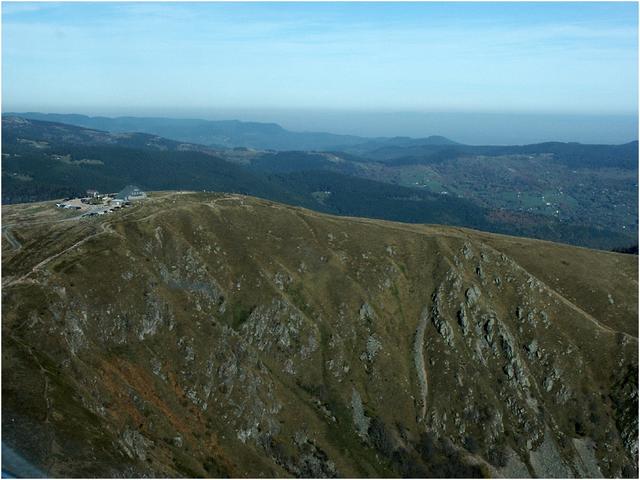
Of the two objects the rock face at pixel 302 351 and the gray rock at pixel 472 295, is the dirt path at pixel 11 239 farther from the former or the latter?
the gray rock at pixel 472 295

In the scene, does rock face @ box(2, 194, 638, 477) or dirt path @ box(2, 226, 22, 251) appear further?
dirt path @ box(2, 226, 22, 251)

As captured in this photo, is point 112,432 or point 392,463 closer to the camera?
point 112,432

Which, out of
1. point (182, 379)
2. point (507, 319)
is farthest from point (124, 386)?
point (507, 319)

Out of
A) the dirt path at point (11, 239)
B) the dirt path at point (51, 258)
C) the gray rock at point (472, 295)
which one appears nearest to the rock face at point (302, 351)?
the gray rock at point (472, 295)

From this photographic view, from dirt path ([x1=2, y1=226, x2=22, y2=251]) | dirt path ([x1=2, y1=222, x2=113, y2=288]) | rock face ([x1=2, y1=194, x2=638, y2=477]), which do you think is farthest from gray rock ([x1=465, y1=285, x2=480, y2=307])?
dirt path ([x1=2, y1=226, x2=22, y2=251])

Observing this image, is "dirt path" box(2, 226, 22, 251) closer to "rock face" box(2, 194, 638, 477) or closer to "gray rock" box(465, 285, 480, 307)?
"rock face" box(2, 194, 638, 477)

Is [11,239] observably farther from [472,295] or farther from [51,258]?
[472,295]

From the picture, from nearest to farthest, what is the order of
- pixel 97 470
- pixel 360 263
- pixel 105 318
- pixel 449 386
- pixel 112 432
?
pixel 97 470 → pixel 112 432 → pixel 105 318 → pixel 449 386 → pixel 360 263

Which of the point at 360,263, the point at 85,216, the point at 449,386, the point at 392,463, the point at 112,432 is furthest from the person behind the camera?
the point at 360,263

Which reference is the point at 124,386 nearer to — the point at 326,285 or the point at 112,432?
the point at 112,432

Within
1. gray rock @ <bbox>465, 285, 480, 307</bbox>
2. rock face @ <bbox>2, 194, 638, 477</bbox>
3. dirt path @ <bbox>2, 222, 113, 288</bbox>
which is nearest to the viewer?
rock face @ <bbox>2, 194, 638, 477</bbox>
